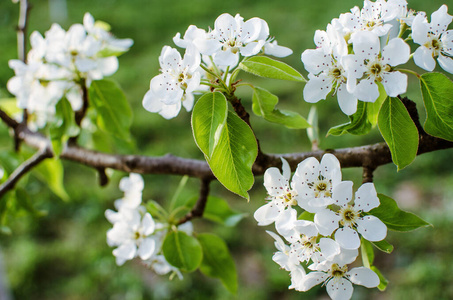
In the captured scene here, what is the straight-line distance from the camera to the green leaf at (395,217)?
1.94 feet

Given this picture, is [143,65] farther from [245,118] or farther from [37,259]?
[245,118]

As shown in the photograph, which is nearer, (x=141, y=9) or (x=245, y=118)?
(x=245, y=118)

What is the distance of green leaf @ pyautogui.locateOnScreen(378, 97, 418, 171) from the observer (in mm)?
577

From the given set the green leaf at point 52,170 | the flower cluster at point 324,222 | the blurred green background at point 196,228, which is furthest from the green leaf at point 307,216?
the green leaf at point 52,170

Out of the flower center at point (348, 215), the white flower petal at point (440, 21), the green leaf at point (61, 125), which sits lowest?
the green leaf at point (61, 125)

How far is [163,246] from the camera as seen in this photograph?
0.82m

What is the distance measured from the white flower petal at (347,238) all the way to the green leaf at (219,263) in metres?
0.41

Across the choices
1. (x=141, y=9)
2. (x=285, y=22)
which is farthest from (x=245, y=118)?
(x=141, y=9)

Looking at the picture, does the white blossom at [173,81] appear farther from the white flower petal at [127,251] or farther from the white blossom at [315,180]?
the white flower petal at [127,251]

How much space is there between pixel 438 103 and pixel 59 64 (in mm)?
748

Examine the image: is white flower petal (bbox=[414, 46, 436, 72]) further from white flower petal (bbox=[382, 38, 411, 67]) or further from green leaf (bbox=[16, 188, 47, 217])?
green leaf (bbox=[16, 188, 47, 217])

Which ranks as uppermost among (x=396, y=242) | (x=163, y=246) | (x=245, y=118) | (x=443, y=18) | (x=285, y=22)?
(x=443, y=18)

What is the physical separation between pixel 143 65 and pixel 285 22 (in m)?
1.40

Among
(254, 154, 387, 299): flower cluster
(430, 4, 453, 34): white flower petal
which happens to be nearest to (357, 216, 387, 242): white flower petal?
(254, 154, 387, 299): flower cluster
